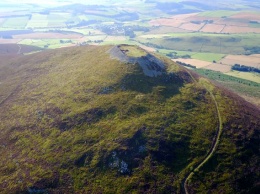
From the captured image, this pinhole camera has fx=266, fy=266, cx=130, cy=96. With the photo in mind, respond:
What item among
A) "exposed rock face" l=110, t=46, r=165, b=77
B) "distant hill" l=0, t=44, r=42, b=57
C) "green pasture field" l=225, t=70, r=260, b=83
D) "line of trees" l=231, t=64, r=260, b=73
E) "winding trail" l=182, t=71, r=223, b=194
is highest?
"exposed rock face" l=110, t=46, r=165, b=77

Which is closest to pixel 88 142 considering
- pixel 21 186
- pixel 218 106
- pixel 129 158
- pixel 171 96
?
pixel 129 158

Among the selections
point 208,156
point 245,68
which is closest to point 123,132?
point 208,156

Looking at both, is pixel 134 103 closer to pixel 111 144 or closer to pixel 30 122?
pixel 111 144

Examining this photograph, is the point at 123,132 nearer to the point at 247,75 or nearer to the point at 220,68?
the point at 247,75

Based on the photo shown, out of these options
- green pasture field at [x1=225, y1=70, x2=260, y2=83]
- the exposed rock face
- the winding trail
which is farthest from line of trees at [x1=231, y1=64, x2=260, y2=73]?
the winding trail

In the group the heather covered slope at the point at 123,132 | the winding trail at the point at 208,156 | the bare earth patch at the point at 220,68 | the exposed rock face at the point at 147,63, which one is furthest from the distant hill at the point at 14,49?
the winding trail at the point at 208,156

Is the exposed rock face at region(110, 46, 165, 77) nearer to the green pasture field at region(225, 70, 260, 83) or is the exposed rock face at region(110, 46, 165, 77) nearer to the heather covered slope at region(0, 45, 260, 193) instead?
the heather covered slope at region(0, 45, 260, 193)
